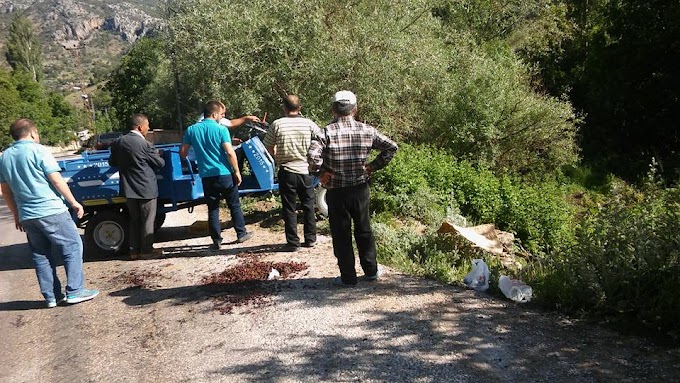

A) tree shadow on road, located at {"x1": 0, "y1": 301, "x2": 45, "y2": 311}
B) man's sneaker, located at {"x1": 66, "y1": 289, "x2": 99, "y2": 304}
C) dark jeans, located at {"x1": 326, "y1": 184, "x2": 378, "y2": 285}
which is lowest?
tree shadow on road, located at {"x1": 0, "y1": 301, "x2": 45, "y2": 311}

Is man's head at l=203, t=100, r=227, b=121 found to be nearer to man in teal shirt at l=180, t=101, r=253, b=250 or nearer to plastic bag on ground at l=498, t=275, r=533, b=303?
man in teal shirt at l=180, t=101, r=253, b=250

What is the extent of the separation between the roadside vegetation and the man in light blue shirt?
333cm

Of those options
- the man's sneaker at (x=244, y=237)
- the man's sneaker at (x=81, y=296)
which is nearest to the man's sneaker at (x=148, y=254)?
the man's sneaker at (x=244, y=237)

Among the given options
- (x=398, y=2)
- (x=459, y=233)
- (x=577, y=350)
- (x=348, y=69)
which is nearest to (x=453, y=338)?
(x=577, y=350)

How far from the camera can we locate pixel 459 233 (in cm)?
668

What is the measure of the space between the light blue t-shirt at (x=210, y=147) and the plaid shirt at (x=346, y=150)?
80.7 inches

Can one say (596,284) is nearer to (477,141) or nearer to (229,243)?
(229,243)

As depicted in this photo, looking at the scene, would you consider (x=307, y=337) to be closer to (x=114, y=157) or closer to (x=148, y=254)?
(x=148, y=254)

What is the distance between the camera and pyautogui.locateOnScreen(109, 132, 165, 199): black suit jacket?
6746 millimetres

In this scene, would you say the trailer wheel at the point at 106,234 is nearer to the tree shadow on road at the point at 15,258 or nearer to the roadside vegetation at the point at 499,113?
the tree shadow on road at the point at 15,258

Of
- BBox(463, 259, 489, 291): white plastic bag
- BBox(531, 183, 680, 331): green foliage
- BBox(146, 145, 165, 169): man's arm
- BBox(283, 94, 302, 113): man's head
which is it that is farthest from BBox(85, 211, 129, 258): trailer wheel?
BBox(531, 183, 680, 331): green foliage

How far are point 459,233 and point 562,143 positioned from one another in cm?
999

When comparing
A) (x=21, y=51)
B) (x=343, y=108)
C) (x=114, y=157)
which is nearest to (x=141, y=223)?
(x=114, y=157)

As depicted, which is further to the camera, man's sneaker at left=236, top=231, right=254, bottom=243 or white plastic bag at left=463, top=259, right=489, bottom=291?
man's sneaker at left=236, top=231, right=254, bottom=243
